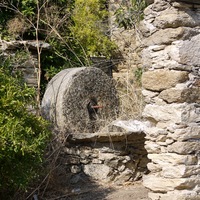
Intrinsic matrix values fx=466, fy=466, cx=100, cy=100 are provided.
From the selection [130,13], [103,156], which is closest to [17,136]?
[103,156]

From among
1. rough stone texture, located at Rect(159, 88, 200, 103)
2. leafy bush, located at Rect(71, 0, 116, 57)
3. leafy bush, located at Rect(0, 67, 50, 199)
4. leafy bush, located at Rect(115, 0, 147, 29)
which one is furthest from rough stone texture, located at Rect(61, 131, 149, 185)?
leafy bush, located at Rect(115, 0, 147, 29)

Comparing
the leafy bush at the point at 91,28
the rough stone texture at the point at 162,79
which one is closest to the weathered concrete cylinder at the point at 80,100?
the leafy bush at the point at 91,28

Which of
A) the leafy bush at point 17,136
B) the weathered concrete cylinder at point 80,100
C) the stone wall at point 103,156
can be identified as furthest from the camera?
the weathered concrete cylinder at point 80,100

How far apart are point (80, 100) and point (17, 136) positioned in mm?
2468

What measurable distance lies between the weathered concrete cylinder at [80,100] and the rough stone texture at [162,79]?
2498mm

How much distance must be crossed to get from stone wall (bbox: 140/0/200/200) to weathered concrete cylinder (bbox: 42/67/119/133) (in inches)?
99.8

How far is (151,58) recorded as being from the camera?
4449 mm

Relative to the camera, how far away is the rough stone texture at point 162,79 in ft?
13.9

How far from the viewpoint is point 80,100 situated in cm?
716

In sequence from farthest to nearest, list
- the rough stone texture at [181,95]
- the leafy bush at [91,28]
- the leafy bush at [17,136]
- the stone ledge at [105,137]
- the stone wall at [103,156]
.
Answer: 1. the leafy bush at [91,28]
2. the stone wall at [103,156]
3. the stone ledge at [105,137]
4. the leafy bush at [17,136]
5. the rough stone texture at [181,95]

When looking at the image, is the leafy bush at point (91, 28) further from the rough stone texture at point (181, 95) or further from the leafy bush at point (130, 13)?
the rough stone texture at point (181, 95)

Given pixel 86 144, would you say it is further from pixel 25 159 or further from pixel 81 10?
pixel 81 10

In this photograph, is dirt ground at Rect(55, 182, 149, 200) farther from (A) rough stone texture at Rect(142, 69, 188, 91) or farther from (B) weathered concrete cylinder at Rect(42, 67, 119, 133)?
(A) rough stone texture at Rect(142, 69, 188, 91)

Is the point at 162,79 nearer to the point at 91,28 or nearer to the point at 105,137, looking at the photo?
the point at 105,137
